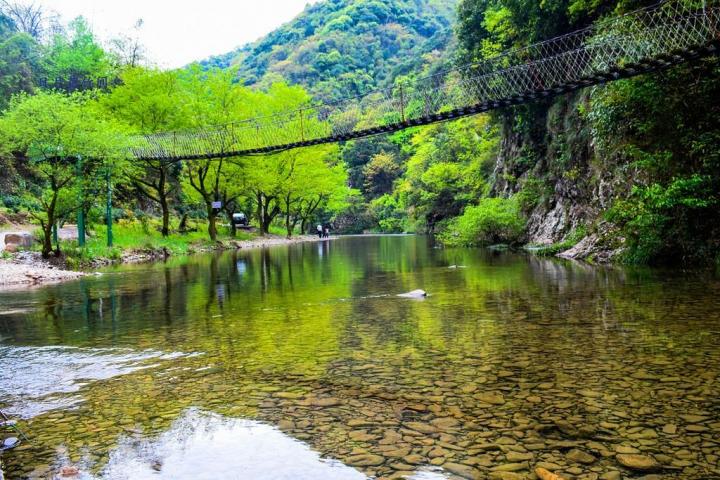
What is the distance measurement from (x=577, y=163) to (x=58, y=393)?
18426 mm

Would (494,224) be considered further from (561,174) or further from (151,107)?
(151,107)

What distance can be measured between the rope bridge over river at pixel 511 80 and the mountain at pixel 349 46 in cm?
5279

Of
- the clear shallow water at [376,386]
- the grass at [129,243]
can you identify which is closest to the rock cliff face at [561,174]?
the clear shallow water at [376,386]

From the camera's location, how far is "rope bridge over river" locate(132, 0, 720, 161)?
11227 mm

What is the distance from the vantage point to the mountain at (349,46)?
88.6 meters

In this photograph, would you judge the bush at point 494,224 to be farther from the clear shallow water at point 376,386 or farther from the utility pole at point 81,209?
the utility pole at point 81,209

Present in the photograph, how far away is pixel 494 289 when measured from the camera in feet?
33.5

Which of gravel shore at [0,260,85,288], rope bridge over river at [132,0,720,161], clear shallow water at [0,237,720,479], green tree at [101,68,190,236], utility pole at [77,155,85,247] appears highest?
green tree at [101,68,190,236]

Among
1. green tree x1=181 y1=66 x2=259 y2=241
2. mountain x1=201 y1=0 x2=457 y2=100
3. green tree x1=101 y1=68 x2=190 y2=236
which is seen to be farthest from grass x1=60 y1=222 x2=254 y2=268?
mountain x1=201 y1=0 x2=457 y2=100

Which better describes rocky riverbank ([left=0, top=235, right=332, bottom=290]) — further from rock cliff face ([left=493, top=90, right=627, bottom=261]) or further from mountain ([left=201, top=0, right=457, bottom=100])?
mountain ([left=201, top=0, right=457, bottom=100])

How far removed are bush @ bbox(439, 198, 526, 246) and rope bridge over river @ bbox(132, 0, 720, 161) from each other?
4588 mm

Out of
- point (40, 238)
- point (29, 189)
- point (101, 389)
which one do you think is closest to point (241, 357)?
point (101, 389)

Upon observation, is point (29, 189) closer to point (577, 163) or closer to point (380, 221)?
point (577, 163)

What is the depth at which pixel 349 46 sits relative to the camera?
10119 centimetres
